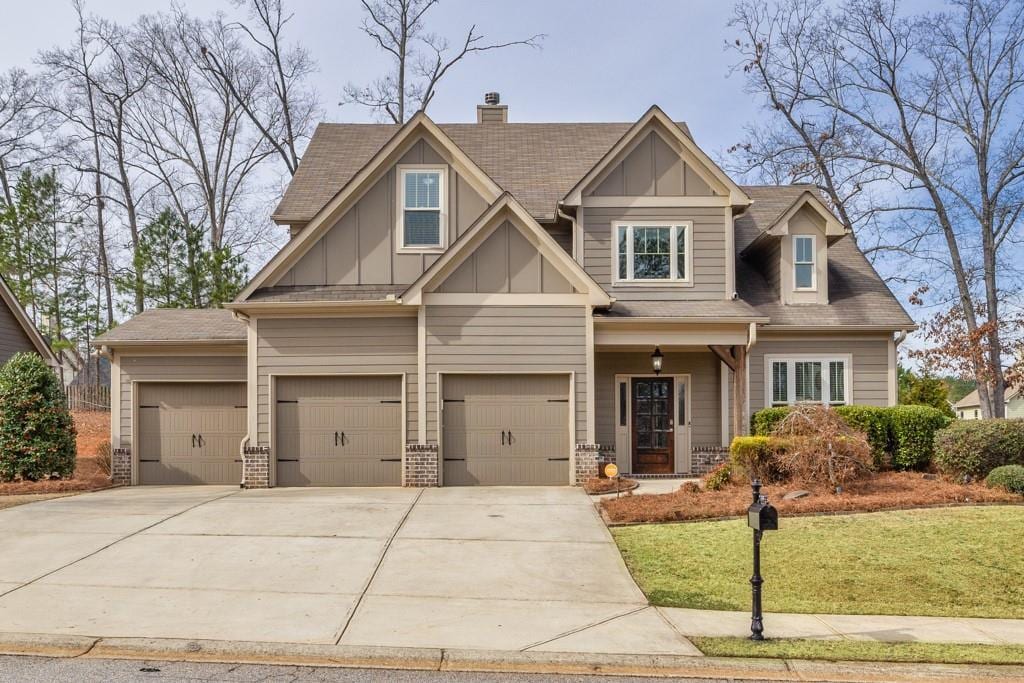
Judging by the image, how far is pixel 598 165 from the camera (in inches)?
592

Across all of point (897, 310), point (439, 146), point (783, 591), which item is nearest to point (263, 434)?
point (439, 146)

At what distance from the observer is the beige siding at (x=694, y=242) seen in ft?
50.3

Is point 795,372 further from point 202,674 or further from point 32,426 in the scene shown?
point 32,426

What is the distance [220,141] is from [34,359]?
18601 mm

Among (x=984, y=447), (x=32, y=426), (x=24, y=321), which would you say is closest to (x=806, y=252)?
(x=984, y=447)

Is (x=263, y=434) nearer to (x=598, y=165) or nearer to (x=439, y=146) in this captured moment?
(x=439, y=146)

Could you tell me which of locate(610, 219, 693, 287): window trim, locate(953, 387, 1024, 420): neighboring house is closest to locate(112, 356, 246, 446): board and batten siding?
locate(610, 219, 693, 287): window trim

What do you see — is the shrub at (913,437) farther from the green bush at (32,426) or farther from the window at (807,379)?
the green bush at (32,426)

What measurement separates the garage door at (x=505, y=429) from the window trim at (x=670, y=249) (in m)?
2.91

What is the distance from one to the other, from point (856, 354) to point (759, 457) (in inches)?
191

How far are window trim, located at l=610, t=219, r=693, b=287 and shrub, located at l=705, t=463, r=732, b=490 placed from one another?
4.31m

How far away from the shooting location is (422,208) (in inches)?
573

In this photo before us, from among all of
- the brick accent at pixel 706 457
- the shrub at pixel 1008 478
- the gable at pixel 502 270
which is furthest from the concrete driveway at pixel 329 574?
the shrub at pixel 1008 478

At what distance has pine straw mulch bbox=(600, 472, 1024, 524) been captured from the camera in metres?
10.4
